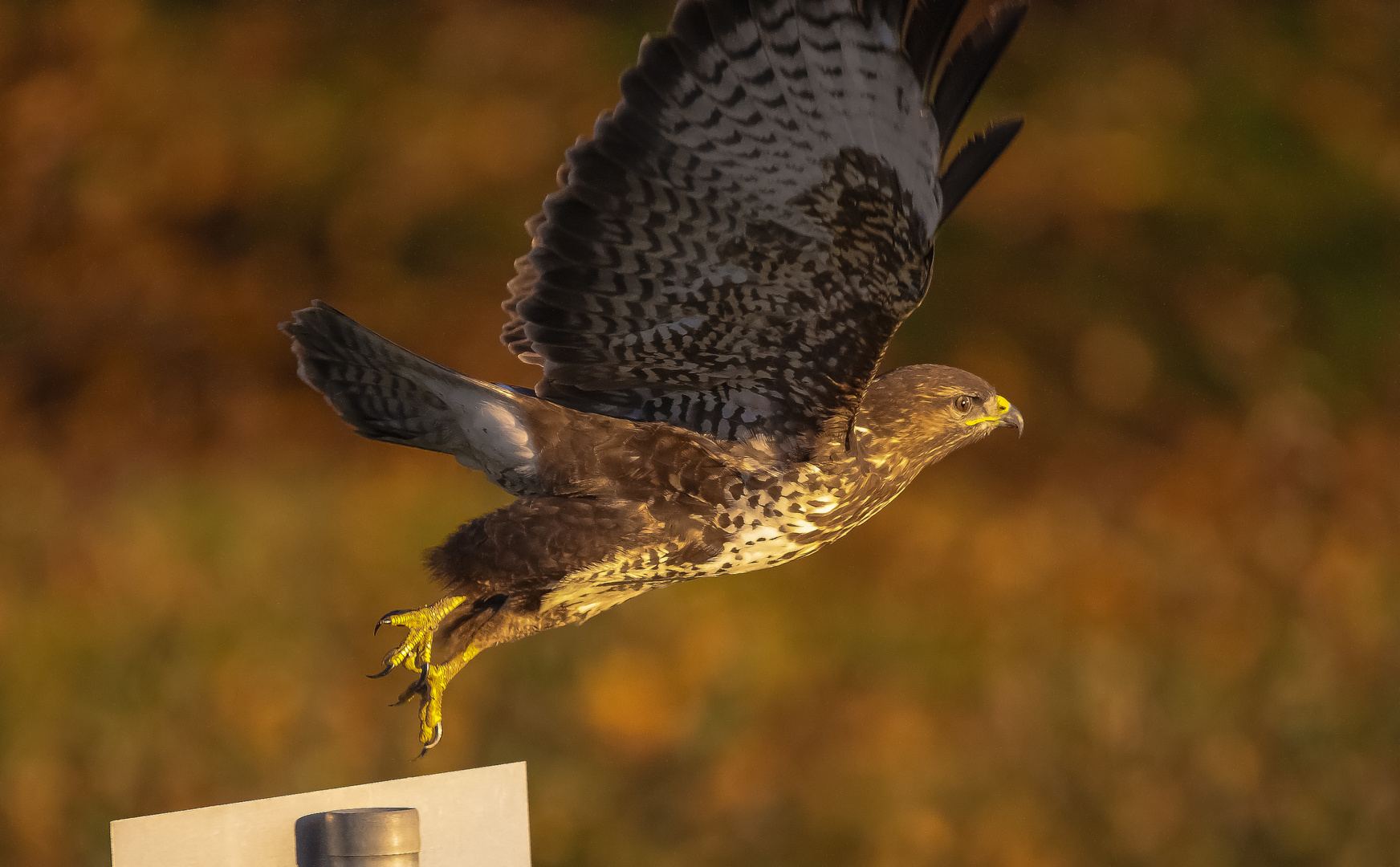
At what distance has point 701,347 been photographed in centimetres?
143

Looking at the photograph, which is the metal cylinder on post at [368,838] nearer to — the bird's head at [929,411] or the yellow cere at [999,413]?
the bird's head at [929,411]

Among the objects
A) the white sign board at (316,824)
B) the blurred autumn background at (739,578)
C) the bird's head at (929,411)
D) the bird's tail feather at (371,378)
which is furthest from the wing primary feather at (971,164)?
the blurred autumn background at (739,578)

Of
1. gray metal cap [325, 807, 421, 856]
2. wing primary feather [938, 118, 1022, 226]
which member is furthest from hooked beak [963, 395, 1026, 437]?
gray metal cap [325, 807, 421, 856]

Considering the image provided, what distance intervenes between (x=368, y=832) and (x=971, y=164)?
926 millimetres

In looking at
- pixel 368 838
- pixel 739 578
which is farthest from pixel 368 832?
pixel 739 578

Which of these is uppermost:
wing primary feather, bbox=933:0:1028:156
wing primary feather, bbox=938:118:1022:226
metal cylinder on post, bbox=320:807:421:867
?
wing primary feather, bbox=933:0:1028:156

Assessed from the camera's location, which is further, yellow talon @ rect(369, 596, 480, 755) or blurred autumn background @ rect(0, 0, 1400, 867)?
blurred autumn background @ rect(0, 0, 1400, 867)

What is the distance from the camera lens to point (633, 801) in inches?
89.4

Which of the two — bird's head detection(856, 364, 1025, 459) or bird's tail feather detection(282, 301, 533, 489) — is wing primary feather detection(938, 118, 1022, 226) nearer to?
bird's head detection(856, 364, 1025, 459)

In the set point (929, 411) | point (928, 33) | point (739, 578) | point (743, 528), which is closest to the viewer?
point (928, 33)

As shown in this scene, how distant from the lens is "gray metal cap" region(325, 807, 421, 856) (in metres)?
1.24

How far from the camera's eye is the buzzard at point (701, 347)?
3.84 feet

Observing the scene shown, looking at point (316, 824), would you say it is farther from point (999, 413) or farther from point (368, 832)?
point (999, 413)

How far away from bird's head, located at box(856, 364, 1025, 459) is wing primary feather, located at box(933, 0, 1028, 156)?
46cm
